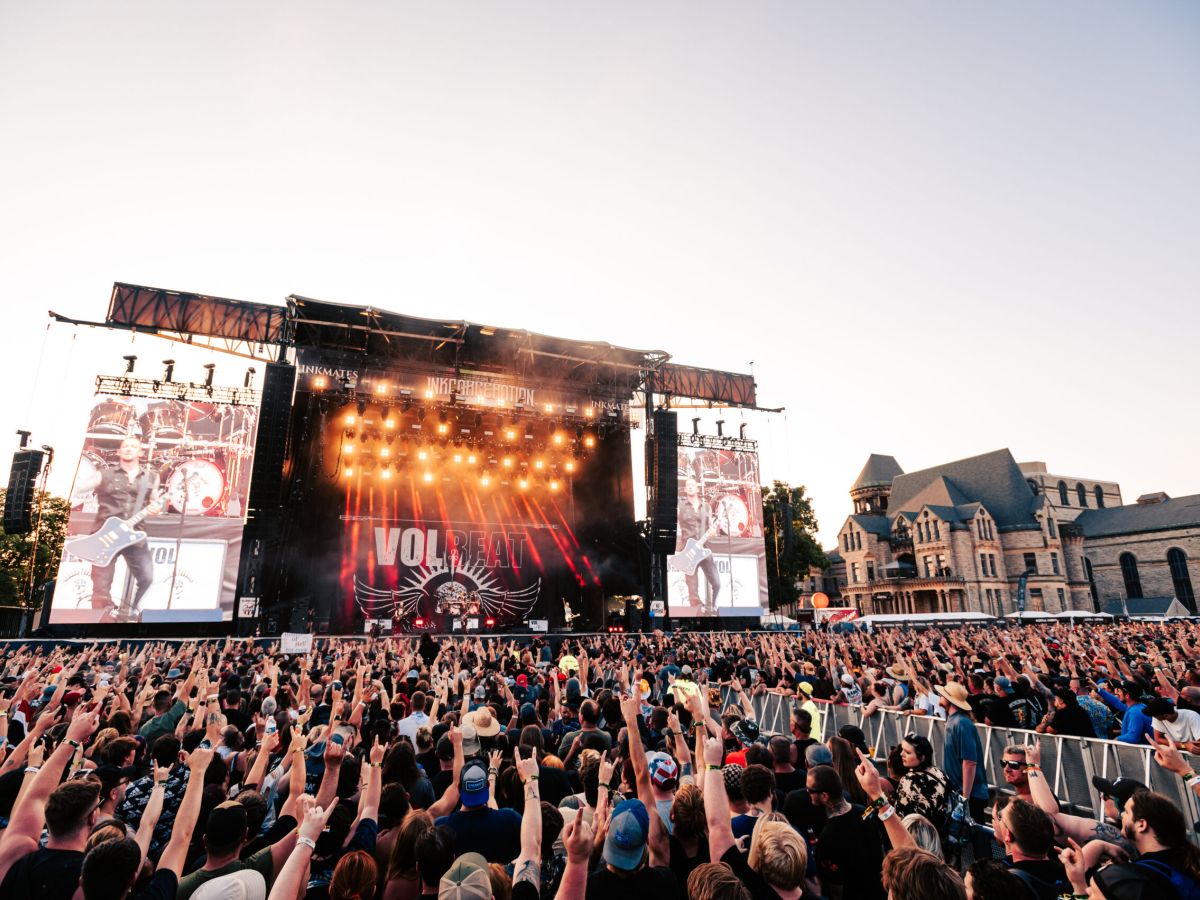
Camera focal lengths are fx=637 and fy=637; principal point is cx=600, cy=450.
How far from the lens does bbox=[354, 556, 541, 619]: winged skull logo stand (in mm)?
25875

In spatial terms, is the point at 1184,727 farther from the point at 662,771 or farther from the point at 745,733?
the point at 662,771

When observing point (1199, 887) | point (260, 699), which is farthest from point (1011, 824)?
point (260, 699)

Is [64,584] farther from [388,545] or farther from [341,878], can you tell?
[341,878]

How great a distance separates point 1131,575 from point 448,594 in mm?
63978

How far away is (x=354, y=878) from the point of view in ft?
8.39

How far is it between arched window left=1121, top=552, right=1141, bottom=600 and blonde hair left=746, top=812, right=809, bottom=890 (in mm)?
73069

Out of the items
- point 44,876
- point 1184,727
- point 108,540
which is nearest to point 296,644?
point 108,540

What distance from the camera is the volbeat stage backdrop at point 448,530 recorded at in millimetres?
24875

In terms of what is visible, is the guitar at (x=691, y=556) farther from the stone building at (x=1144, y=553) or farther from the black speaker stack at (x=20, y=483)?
the stone building at (x=1144, y=553)

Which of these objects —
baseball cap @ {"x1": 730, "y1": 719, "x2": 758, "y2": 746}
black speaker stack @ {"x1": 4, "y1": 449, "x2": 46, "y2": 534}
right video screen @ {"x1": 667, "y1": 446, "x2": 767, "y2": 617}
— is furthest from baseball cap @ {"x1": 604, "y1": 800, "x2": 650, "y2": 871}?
right video screen @ {"x1": 667, "y1": 446, "x2": 767, "y2": 617}

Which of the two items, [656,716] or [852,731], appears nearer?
[852,731]

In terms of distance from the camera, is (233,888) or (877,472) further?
(877,472)

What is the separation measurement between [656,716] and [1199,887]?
4027 millimetres

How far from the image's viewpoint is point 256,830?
11.6 ft
